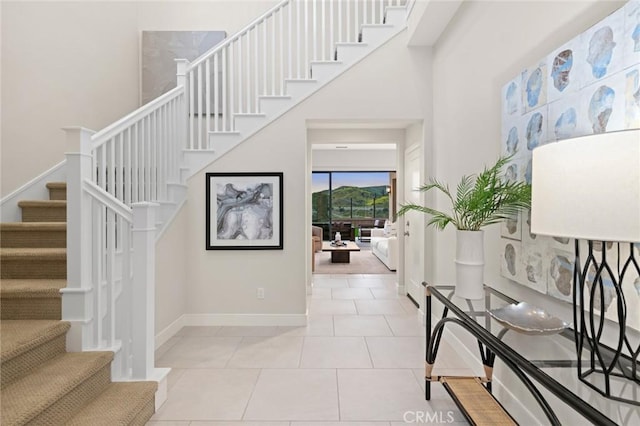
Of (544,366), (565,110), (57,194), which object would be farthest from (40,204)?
(565,110)

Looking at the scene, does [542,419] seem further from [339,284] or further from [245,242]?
[339,284]

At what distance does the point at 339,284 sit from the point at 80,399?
4525mm

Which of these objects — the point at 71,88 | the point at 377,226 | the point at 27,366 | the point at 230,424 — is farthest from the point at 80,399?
the point at 377,226

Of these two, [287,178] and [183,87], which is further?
[287,178]

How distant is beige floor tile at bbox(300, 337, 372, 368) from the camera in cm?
295

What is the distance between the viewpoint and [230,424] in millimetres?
2146

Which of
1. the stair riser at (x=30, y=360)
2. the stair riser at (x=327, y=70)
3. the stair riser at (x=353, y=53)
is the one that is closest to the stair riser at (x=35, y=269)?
the stair riser at (x=30, y=360)

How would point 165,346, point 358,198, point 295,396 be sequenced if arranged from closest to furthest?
point 295,396, point 165,346, point 358,198

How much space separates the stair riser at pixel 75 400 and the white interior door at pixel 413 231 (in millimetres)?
3177

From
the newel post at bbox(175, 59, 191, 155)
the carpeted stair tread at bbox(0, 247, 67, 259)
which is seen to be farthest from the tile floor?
the newel post at bbox(175, 59, 191, 155)

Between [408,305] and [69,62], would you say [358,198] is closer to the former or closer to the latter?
[408,305]

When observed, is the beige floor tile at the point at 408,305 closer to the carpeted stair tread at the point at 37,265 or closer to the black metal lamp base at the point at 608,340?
the black metal lamp base at the point at 608,340

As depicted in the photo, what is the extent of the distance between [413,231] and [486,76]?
8.13 ft

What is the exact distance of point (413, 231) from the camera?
4.77 meters
